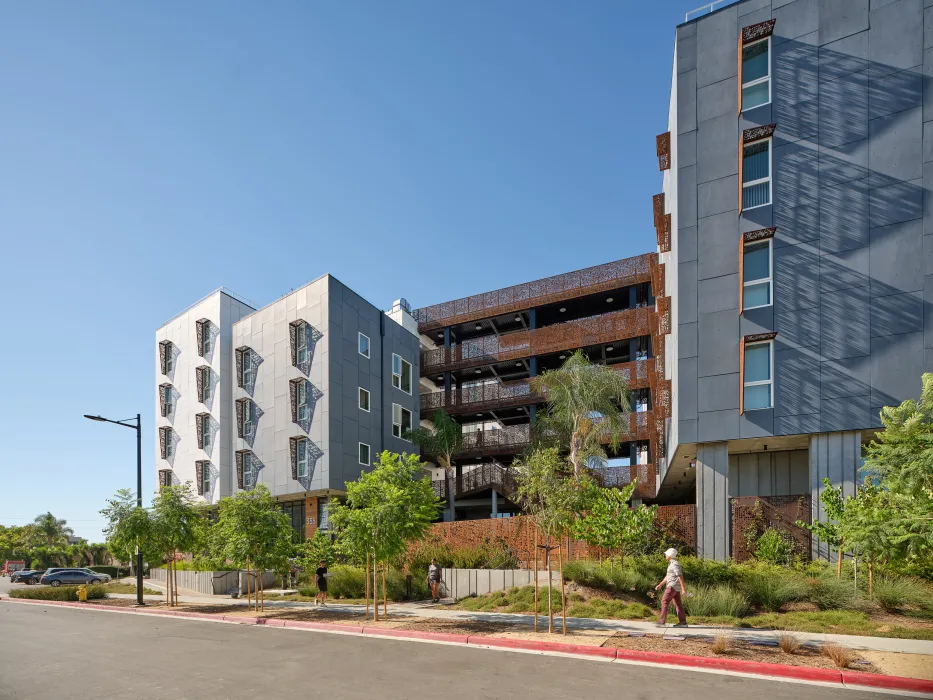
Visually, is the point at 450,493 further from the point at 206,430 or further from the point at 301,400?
the point at 206,430

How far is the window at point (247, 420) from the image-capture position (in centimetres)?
4131

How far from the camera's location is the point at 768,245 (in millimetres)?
21359

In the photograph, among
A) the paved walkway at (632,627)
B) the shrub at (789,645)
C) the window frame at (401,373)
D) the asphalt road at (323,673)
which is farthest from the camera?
the window frame at (401,373)

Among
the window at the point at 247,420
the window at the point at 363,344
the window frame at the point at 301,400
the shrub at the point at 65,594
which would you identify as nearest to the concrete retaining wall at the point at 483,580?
the window frame at the point at 301,400

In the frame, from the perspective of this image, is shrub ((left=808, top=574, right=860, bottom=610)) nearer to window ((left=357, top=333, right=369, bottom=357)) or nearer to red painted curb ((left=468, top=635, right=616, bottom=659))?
red painted curb ((left=468, top=635, right=616, bottom=659))

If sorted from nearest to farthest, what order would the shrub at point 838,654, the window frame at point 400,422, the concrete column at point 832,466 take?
the shrub at point 838,654, the concrete column at point 832,466, the window frame at point 400,422

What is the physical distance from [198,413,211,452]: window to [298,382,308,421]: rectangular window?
8.83 m

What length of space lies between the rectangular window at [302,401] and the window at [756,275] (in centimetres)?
2480

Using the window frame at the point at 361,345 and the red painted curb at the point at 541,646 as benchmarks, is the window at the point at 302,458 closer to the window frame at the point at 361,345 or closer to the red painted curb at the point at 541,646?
the window frame at the point at 361,345

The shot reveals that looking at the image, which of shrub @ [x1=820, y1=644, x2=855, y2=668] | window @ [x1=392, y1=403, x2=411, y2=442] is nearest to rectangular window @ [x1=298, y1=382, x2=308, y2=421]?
window @ [x1=392, y1=403, x2=411, y2=442]

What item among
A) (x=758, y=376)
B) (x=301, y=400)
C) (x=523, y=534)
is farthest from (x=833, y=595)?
(x=301, y=400)

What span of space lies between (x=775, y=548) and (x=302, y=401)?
26371mm

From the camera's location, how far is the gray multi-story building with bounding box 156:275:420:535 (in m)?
37.6

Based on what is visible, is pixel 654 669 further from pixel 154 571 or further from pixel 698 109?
pixel 154 571
